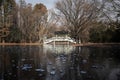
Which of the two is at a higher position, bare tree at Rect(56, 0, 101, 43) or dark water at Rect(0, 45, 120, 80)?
bare tree at Rect(56, 0, 101, 43)

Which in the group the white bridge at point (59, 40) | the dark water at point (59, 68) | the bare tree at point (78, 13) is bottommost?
the dark water at point (59, 68)

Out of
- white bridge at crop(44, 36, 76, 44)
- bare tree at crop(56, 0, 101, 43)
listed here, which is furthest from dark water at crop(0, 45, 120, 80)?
white bridge at crop(44, 36, 76, 44)

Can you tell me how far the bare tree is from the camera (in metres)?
53.4

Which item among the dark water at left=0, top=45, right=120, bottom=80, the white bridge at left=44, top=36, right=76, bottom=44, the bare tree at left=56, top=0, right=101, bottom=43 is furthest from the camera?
A: the white bridge at left=44, top=36, right=76, bottom=44

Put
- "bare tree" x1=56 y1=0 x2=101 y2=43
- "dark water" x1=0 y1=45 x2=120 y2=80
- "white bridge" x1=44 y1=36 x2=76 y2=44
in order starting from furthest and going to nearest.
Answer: "white bridge" x1=44 y1=36 x2=76 y2=44
"bare tree" x1=56 y1=0 x2=101 y2=43
"dark water" x1=0 y1=45 x2=120 y2=80

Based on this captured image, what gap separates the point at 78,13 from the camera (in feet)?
176

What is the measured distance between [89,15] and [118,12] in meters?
20.2

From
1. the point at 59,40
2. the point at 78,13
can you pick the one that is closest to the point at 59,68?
the point at 78,13

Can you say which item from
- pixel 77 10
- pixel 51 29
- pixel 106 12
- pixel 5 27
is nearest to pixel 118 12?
pixel 106 12

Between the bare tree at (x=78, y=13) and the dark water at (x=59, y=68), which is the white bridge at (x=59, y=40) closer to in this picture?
the bare tree at (x=78, y=13)

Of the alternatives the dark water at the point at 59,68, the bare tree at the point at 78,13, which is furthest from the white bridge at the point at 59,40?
the dark water at the point at 59,68

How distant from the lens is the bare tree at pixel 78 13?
5344 cm

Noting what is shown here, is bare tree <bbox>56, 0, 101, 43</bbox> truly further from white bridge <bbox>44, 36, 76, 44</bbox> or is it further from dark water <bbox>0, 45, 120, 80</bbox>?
dark water <bbox>0, 45, 120, 80</bbox>

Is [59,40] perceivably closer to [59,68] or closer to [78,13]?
[78,13]
